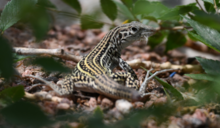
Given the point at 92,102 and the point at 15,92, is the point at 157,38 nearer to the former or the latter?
the point at 92,102

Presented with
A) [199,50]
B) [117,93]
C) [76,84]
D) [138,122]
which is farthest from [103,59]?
[199,50]

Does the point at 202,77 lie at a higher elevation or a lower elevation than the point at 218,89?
lower

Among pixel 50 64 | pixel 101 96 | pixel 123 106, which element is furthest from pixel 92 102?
pixel 50 64

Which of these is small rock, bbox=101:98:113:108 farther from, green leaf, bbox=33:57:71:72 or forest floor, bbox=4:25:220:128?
green leaf, bbox=33:57:71:72

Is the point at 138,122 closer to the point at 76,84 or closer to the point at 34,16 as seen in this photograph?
the point at 34,16

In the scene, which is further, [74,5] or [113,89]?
[74,5]
